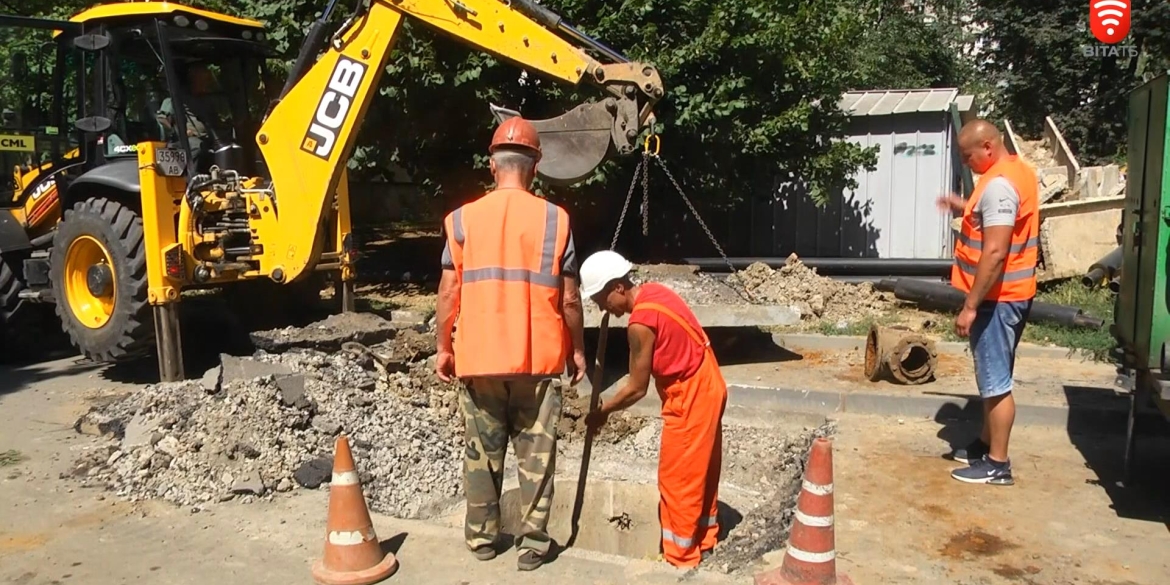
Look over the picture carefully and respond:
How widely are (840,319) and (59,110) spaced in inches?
310

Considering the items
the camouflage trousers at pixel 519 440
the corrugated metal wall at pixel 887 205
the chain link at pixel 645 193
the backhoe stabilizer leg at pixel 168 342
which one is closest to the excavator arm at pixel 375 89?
the chain link at pixel 645 193

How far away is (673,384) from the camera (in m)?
4.15

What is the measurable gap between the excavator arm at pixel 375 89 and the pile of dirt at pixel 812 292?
4.24 m

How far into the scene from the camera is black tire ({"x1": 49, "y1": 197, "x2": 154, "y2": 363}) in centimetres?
770

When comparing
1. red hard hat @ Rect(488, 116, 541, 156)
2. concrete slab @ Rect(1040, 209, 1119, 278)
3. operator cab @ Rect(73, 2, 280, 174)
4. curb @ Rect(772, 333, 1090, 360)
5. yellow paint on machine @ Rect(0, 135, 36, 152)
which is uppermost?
operator cab @ Rect(73, 2, 280, 174)

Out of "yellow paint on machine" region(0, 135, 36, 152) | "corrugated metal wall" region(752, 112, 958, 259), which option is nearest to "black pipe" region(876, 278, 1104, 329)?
"corrugated metal wall" region(752, 112, 958, 259)

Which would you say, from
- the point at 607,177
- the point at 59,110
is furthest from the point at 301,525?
the point at 607,177

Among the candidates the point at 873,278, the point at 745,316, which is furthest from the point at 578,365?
the point at 873,278

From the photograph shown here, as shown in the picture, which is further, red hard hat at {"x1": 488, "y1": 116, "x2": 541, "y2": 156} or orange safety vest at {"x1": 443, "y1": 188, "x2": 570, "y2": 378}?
red hard hat at {"x1": 488, "y1": 116, "x2": 541, "y2": 156}

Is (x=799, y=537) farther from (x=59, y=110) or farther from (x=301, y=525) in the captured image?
(x=59, y=110)

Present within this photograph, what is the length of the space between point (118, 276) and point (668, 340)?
18.3ft

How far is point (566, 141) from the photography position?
6.47m

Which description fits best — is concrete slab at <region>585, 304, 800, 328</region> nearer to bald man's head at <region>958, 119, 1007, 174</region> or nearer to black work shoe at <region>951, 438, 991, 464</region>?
black work shoe at <region>951, 438, 991, 464</region>

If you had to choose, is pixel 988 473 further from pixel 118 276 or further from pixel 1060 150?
pixel 1060 150
